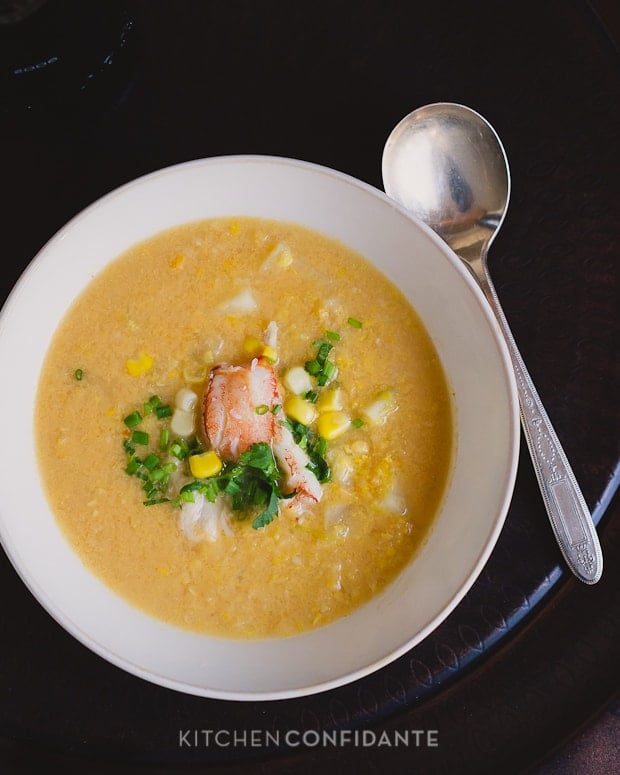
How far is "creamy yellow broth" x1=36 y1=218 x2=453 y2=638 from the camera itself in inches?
95.7

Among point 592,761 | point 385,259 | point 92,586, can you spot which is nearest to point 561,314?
point 385,259

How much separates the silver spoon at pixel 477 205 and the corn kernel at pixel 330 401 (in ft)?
1.99

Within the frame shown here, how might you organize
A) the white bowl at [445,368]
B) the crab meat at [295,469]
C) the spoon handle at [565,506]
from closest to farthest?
the white bowl at [445,368]
the crab meat at [295,469]
the spoon handle at [565,506]

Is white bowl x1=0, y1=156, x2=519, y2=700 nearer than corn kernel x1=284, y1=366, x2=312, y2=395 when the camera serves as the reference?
Yes

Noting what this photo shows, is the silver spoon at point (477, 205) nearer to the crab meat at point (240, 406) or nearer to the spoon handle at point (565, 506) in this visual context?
the spoon handle at point (565, 506)

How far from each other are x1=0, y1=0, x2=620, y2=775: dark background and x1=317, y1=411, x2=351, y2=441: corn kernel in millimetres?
640

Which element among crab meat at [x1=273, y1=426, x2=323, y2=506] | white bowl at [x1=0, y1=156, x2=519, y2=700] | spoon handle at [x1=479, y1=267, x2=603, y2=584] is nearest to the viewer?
white bowl at [x1=0, y1=156, x2=519, y2=700]

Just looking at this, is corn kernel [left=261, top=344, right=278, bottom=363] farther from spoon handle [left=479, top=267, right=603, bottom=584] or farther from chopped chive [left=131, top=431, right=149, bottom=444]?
spoon handle [left=479, top=267, right=603, bottom=584]

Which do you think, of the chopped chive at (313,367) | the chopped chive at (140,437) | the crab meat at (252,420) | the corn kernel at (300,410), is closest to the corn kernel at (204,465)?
the crab meat at (252,420)

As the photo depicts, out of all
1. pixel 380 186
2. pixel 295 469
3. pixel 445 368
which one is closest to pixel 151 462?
pixel 295 469

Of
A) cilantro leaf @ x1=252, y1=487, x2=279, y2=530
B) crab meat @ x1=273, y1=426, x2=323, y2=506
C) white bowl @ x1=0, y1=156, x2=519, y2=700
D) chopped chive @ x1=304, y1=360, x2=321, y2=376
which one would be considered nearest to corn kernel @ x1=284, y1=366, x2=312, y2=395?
chopped chive @ x1=304, y1=360, x2=321, y2=376

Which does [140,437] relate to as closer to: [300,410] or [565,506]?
[300,410]

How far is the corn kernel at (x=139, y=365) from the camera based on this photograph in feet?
7.93

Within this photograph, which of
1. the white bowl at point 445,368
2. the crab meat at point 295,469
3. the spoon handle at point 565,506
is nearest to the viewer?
the white bowl at point 445,368
